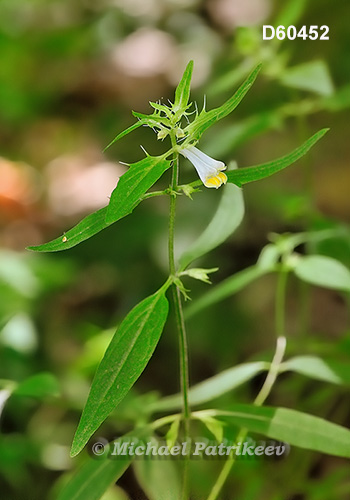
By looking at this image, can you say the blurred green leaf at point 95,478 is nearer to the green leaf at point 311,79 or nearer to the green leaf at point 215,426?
the green leaf at point 215,426

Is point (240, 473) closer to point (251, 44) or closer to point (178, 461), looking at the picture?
point (178, 461)

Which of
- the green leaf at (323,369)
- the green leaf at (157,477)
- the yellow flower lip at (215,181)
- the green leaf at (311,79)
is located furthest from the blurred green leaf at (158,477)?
the green leaf at (311,79)

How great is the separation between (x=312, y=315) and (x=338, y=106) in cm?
44

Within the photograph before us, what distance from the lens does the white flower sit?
0.37m

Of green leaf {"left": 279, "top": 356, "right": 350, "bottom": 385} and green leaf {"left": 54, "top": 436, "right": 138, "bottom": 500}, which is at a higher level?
green leaf {"left": 279, "top": 356, "right": 350, "bottom": 385}

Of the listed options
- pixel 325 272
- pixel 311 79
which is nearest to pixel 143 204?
pixel 311 79

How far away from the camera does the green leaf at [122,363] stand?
14.5 inches

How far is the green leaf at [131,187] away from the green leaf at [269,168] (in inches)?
2.3

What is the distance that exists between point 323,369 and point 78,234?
30 centimetres

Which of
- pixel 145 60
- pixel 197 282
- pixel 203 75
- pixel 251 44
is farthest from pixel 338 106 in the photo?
pixel 145 60

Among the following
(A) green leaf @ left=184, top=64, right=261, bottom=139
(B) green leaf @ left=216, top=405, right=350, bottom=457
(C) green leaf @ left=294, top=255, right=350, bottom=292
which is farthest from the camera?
(C) green leaf @ left=294, top=255, right=350, bottom=292

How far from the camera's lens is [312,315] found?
111 cm

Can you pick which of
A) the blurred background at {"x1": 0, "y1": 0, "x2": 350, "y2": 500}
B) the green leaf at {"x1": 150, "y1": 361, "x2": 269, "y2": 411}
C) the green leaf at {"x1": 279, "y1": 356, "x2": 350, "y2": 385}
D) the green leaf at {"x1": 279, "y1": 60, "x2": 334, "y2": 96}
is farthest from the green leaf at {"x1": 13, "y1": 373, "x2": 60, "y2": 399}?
the green leaf at {"x1": 279, "y1": 60, "x2": 334, "y2": 96}

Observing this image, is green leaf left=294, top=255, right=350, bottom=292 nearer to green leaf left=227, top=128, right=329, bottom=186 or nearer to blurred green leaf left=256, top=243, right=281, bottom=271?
blurred green leaf left=256, top=243, right=281, bottom=271
